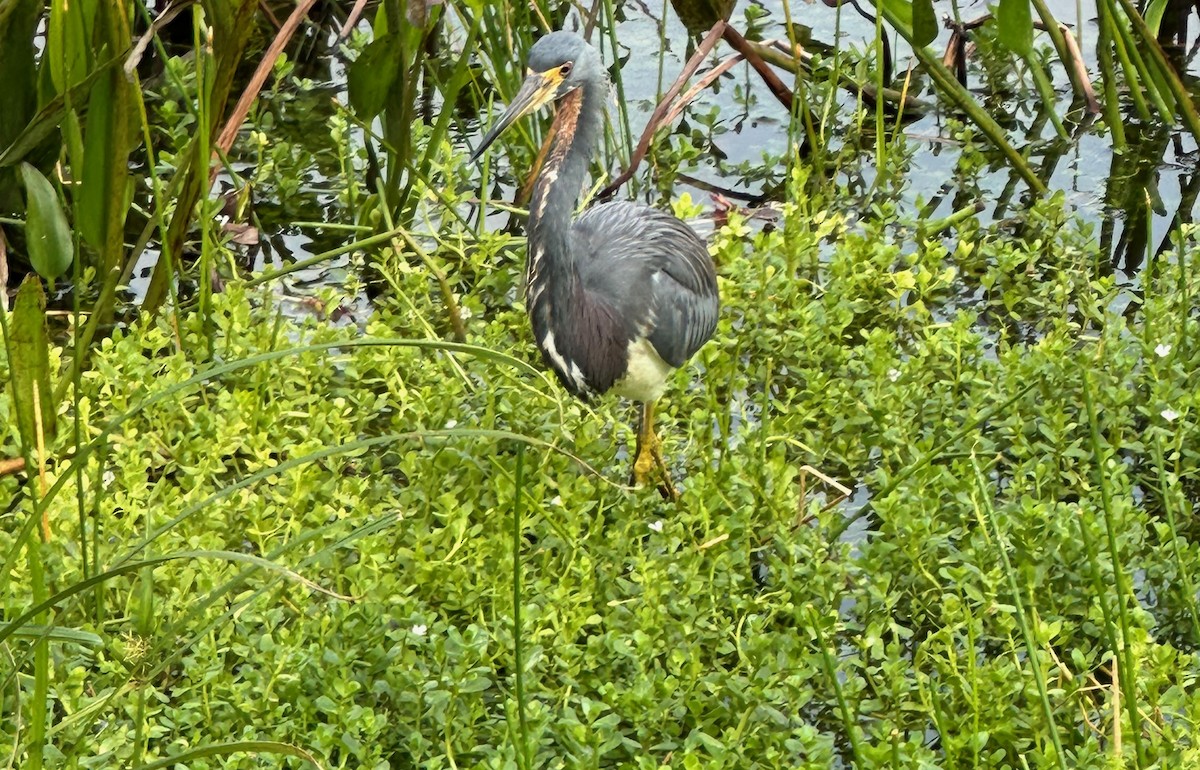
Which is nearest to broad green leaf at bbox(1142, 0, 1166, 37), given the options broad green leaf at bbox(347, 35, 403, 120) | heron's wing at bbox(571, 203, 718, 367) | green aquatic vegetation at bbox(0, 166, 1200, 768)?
green aquatic vegetation at bbox(0, 166, 1200, 768)

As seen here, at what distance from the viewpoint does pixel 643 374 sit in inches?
169

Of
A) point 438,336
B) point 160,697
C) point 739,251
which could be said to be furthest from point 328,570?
point 739,251

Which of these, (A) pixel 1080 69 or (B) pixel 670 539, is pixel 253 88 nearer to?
(B) pixel 670 539

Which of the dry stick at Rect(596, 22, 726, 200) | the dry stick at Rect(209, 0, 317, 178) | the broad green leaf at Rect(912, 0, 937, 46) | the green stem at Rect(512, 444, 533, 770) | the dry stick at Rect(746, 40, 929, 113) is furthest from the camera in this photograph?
the dry stick at Rect(746, 40, 929, 113)

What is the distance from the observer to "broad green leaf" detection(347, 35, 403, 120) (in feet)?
14.9

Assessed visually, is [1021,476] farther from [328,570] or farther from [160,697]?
[160,697]

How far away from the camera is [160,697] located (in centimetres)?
329

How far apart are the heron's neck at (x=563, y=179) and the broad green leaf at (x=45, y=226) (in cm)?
120

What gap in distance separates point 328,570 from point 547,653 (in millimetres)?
651

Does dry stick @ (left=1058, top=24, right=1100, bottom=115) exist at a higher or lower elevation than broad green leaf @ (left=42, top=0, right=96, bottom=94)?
lower

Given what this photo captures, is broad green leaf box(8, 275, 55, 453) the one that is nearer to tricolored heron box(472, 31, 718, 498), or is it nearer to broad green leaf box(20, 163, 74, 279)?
broad green leaf box(20, 163, 74, 279)

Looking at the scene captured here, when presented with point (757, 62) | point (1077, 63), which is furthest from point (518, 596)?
point (1077, 63)

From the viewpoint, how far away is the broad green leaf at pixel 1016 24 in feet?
16.8

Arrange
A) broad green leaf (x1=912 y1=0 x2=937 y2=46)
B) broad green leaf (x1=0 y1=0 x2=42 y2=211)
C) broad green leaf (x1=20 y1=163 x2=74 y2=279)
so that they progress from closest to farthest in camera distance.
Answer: broad green leaf (x1=20 y1=163 x2=74 y2=279)
broad green leaf (x1=0 y1=0 x2=42 y2=211)
broad green leaf (x1=912 y1=0 x2=937 y2=46)
